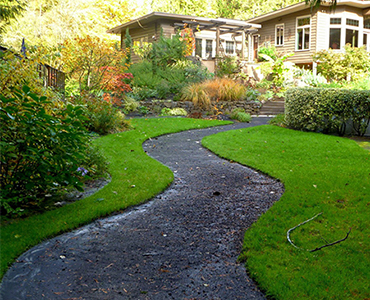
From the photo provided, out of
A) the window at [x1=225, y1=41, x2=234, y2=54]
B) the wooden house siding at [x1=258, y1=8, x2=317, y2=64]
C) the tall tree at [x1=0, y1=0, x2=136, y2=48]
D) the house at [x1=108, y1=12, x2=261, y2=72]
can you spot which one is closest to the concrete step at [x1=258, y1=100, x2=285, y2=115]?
the house at [x1=108, y1=12, x2=261, y2=72]

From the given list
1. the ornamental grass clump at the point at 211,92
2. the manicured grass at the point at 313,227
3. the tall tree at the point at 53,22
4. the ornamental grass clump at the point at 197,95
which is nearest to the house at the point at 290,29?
the tall tree at the point at 53,22

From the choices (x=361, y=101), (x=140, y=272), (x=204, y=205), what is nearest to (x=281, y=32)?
(x=361, y=101)

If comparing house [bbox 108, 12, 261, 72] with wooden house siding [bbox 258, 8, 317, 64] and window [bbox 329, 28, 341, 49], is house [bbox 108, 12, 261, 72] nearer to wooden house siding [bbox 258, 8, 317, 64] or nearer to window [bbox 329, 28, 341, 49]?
wooden house siding [bbox 258, 8, 317, 64]

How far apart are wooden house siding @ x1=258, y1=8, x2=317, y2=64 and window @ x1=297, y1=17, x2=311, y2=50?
11.1 inches

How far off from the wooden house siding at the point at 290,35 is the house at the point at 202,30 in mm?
2196

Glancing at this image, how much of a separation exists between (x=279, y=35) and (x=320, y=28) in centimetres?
369

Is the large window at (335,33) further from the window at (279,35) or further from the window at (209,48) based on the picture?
the window at (209,48)

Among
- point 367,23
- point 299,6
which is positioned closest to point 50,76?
point 299,6

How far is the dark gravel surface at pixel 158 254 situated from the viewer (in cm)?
272

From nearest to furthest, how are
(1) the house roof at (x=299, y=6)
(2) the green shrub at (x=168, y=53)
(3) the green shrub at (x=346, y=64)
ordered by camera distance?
(2) the green shrub at (x=168, y=53), (3) the green shrub at (x=346, y=64), (1) the house roof at (x=299, y=6)

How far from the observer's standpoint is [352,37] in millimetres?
25047

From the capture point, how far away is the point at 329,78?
21422 mm

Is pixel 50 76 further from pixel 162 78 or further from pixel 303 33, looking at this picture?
pixel 303 33

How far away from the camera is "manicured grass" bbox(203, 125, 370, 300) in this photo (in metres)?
2.75
